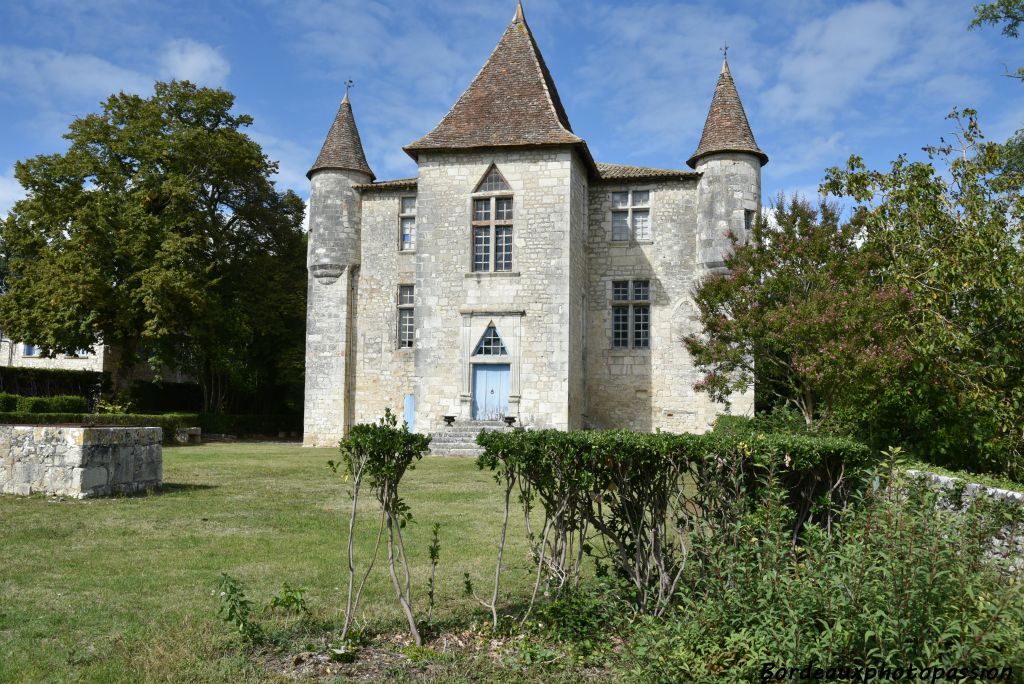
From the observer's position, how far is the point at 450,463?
57.1 ft

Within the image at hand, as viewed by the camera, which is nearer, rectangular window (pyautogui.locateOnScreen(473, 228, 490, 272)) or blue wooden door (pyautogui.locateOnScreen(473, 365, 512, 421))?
blue wooden door (pyautogui.locateOnScreen(473, 365, 512, 421))

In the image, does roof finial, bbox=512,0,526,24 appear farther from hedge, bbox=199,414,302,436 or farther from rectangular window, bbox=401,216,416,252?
hedge, bbox=199,414,302,436

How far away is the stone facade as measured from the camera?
21.8 meters

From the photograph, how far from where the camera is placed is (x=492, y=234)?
22.3 meters

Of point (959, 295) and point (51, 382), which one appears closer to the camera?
point (959, 295)

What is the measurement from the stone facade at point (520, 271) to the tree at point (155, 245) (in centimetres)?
463

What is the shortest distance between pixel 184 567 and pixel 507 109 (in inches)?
720

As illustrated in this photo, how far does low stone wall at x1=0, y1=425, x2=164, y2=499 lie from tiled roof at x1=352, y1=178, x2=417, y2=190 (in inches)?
608

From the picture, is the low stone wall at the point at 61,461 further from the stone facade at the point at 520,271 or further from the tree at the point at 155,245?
the tree at the point at 155,245

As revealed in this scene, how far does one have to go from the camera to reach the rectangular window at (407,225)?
2527cm

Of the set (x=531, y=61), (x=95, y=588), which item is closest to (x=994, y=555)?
(x=95, y=588)

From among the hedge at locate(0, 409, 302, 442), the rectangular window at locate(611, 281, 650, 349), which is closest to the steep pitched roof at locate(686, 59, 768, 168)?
the rectangular window at locate(611, 281, 650, 349)

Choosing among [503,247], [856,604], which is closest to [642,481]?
[856,604]

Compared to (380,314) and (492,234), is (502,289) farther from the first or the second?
(380,314)
